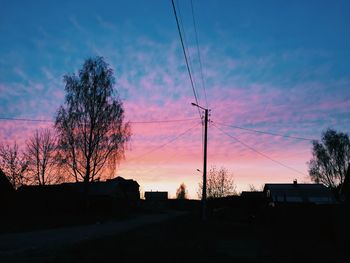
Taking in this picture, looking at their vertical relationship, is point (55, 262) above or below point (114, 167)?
below

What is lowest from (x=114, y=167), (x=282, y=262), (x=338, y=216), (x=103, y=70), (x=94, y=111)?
(x=282, y=262)

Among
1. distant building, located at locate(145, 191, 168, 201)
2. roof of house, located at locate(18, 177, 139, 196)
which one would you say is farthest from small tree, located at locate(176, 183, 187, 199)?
roof of house, located at locate(18, 177, 139, 196)

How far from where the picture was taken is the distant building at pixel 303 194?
44.0m

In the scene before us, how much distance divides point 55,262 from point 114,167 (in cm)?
3026

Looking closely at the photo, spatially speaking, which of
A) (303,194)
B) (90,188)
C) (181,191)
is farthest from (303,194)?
(181,191)

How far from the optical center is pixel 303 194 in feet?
147

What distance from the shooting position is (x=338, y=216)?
65.4 feet

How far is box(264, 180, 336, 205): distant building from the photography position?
44.0 m

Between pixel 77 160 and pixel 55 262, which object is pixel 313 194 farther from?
pixel 55 262

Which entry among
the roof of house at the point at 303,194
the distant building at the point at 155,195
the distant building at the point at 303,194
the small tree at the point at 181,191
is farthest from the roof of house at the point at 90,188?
the small tree at the point at 181,191

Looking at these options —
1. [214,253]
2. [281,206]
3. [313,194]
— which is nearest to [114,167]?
[281,206]

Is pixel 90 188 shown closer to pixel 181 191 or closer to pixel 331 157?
pixel 331 157

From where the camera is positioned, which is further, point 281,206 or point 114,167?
point 114,167

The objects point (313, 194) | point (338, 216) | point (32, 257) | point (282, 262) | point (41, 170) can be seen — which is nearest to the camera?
point (32, 257)
